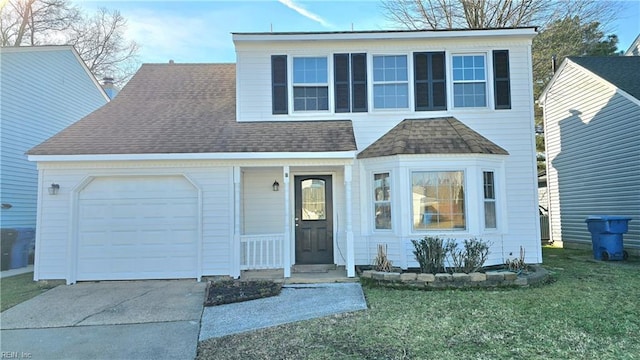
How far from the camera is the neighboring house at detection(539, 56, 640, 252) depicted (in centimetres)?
1096

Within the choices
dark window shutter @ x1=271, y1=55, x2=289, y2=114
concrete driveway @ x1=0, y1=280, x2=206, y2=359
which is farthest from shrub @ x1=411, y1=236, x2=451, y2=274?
dark window shutter @ x1=271, y1=55, x2=289, y2=114

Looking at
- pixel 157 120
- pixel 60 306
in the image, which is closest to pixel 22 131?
pixel 157 120

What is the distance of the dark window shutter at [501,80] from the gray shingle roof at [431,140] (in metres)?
0.96

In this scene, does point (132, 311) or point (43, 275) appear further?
point (43, 275)

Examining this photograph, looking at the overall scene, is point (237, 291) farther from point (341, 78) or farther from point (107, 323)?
point (341, 78)

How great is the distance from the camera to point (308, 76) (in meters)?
9.59

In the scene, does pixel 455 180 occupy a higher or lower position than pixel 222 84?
lower

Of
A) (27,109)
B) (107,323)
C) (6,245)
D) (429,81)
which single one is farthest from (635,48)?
(6,245)

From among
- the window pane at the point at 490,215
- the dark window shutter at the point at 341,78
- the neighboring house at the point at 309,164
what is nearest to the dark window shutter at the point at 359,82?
the neighboring house at the point at 309,164

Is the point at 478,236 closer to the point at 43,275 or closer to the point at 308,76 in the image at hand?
the point at 308,76

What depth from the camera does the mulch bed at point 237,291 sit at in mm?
6910

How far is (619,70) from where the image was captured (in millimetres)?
12227

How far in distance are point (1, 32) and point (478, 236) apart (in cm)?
2177

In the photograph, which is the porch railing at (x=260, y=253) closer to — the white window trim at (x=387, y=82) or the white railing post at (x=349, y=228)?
the white railing post at (x=349, y=228)
